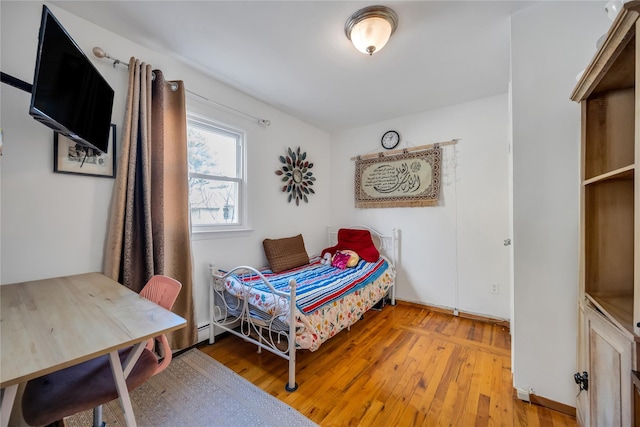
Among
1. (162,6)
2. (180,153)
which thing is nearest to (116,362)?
(180,153)

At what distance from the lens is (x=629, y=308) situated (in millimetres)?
1017

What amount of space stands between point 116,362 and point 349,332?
2001mm

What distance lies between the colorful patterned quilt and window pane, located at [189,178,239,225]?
0.62 meters

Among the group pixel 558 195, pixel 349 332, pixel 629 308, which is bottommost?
pixel 349 332

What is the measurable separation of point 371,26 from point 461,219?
7.15 feet

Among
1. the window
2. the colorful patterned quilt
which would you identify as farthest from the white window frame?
the colorful patterned quilt

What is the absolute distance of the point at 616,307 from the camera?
3.37 feet

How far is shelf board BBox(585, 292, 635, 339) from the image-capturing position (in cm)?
89

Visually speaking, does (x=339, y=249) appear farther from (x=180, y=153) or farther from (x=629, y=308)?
(x=629, y=308)

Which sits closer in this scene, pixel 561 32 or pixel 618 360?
pixel 618 360

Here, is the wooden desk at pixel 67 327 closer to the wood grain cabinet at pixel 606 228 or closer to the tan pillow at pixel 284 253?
the tan pillow at pixel 284 253

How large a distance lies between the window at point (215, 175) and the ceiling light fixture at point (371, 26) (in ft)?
4.87

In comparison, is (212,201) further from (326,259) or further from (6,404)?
(6,404)

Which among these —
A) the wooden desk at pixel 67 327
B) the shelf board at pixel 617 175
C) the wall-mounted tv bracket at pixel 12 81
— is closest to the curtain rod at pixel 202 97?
the wall-mounted tv bracket at pixel 12 81
